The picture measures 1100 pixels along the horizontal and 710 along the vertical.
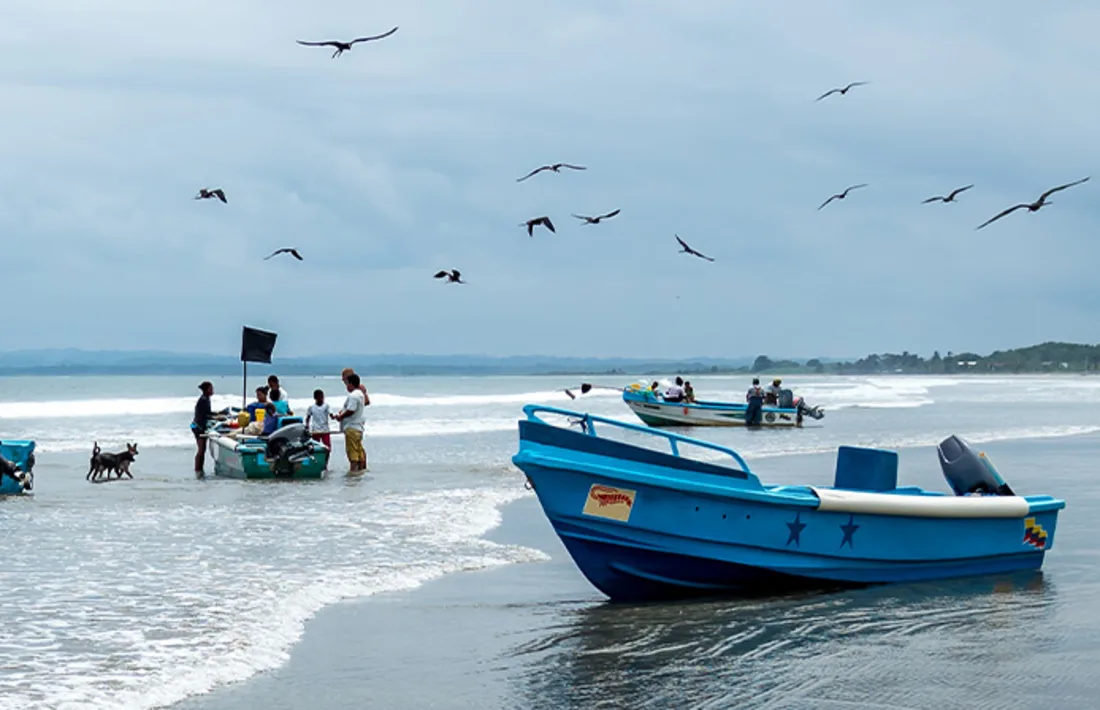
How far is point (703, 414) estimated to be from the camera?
41.5 m

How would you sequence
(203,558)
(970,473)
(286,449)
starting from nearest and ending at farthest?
(970,473), (203,558), (286,449)

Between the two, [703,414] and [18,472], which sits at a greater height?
[703,414]

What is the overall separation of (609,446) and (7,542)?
22.0ft

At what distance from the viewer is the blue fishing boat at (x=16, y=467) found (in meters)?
18.0

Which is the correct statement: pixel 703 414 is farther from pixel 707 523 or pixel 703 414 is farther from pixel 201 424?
pixel 707 523

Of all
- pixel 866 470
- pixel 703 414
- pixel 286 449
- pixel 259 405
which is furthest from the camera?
pixel 703 414

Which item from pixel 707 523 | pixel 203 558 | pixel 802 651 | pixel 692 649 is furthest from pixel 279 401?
pixel 802 651

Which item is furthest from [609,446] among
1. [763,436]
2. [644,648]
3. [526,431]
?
[763,436]

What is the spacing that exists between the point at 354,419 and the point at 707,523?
11680mm

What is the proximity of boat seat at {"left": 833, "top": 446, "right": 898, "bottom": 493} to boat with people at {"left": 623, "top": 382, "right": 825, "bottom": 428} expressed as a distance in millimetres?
28520

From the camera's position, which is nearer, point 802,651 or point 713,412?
point 802,651

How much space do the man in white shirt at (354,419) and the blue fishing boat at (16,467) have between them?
459cm

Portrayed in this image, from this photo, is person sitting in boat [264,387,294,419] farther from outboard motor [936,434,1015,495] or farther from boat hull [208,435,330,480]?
outboard motor [936,434,1015,495]

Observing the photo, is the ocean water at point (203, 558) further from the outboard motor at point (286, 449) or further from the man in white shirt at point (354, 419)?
the man in white shirt at point (354, 419)
